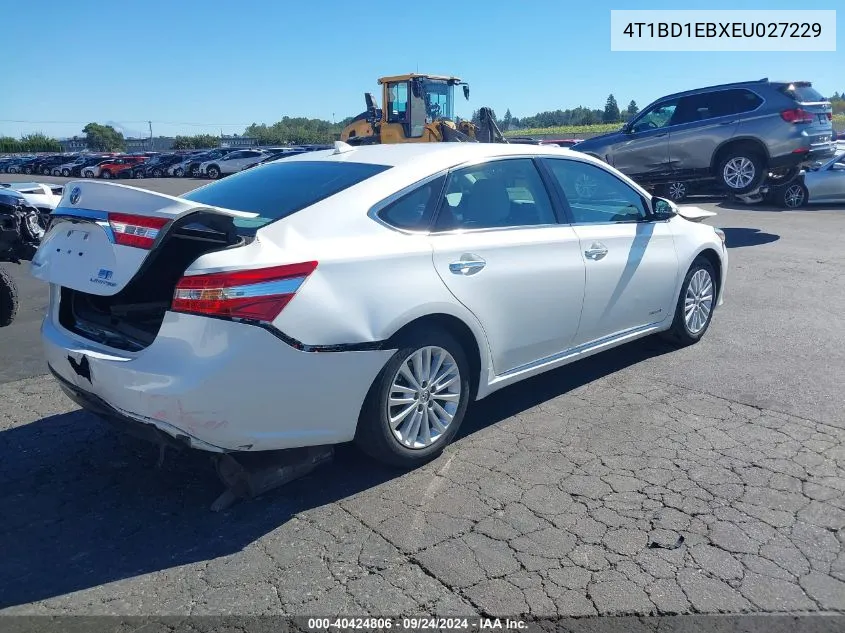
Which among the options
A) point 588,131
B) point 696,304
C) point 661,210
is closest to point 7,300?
point 661,210

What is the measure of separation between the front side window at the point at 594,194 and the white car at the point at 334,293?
0.02 m

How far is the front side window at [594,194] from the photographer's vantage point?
16.1ft

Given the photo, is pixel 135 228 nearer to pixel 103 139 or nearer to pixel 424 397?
pixel 424 397

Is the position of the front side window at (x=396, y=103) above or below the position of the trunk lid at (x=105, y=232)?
above

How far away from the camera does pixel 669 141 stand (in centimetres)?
1379

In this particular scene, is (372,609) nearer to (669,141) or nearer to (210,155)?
(669,141)

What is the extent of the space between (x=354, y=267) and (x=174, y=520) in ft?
4.70

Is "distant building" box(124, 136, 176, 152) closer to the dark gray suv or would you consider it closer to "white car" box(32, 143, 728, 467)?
the dark gray suv

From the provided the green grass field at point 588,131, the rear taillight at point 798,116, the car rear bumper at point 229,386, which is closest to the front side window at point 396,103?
the rear taillight at point 798,116

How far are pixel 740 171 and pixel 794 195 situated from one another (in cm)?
Result: 374

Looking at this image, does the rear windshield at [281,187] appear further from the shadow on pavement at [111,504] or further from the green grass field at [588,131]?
the green grass field at [588,131]

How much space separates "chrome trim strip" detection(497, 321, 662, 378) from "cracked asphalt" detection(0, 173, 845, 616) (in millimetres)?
319

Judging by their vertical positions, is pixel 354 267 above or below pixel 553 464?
above

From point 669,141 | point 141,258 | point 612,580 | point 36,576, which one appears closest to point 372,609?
point 612,580
